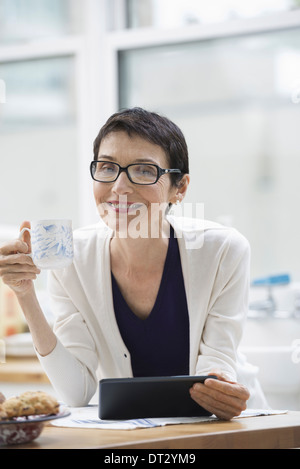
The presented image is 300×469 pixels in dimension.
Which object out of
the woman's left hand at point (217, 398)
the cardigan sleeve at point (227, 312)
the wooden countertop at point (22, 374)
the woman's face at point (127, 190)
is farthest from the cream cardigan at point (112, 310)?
the wooden countertop at point (22, 374)

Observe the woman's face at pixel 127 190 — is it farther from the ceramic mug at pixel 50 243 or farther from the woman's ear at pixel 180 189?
the ceramic mug at pixel 50 243

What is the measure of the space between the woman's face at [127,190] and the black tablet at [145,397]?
0.45 meters

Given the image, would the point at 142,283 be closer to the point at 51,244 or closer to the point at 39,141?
the point at 51,244

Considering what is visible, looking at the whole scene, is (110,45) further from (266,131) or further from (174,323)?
(174,323)

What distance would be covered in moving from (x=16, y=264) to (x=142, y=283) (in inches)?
15.2

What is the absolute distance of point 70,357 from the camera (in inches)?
61.9

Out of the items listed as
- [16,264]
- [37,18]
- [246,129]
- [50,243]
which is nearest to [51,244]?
[50,243]

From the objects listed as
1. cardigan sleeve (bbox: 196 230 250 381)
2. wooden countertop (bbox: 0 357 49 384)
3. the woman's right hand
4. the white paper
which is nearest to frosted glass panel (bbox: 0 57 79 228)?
wooden countertop (bbox: 0 357 49 384)

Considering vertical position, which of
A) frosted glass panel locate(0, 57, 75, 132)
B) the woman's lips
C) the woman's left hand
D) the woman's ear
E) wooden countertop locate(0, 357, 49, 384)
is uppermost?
frosted glass panel locate(0, 57, 75, 132)

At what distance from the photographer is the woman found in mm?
1574

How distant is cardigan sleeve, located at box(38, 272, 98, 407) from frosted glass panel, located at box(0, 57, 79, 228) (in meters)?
1.63

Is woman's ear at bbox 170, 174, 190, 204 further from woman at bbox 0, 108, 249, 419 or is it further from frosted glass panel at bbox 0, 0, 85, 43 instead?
frosted glass panel at bbox 0, 0, 85, 43

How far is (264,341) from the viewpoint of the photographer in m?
2.61

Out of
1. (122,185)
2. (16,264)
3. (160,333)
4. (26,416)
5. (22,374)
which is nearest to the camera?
(26,416)
